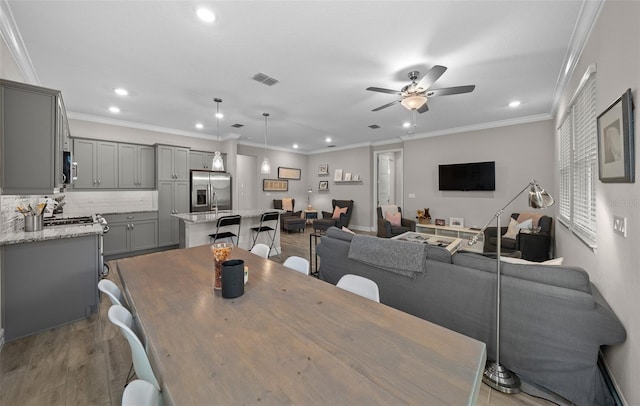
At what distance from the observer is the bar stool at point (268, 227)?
14.6 ft

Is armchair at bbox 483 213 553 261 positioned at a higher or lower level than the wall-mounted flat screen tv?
Answer: lower

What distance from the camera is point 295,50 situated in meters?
2.60

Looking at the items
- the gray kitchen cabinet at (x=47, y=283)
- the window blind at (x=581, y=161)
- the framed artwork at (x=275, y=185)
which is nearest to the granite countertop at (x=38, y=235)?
the gray kitchen cabinet at (x=47, y=283)

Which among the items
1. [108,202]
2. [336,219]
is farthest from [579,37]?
[108,202]

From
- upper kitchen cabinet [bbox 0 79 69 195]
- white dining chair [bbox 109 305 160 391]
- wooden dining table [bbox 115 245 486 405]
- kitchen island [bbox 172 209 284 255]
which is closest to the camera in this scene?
wooden dining table [bbox 115 245 486 405]

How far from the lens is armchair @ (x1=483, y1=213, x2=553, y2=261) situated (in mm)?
3916

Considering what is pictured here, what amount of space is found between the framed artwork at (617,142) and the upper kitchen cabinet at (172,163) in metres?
6.33

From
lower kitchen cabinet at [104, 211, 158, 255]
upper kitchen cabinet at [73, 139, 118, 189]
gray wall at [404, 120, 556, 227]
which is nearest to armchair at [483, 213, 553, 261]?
gray wall at [404, 120, 556, 227]

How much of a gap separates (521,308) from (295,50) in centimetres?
298

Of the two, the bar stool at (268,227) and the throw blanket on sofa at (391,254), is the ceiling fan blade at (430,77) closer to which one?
the throw blanket on sofa at (391,254)

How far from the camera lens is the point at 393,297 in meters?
2.38

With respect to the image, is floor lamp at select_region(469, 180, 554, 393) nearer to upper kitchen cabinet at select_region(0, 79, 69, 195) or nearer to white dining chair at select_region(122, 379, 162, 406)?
white dining chair at select_region(122, 379, 162, 406)

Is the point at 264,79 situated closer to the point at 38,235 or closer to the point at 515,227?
the point at 38,235

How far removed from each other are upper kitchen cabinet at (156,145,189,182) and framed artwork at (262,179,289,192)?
2610 mm
